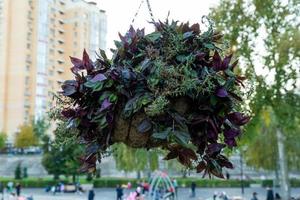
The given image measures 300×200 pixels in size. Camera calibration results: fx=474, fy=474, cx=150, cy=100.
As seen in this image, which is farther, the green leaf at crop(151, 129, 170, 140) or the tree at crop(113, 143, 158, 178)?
the tree at crop(113, 143, 158, 178)

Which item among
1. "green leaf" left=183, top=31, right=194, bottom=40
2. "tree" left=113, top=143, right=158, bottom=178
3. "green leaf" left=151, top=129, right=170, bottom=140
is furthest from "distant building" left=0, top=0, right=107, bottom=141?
"green leaf" left=151, top=129, right=170, bottom=140

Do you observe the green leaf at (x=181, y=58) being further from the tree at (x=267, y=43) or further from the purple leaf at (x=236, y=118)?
the tree at (x=267, y=43)

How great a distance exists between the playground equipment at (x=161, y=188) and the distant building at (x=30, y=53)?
2231 cm

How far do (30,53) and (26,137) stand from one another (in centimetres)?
905

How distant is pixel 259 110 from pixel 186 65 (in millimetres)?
13567

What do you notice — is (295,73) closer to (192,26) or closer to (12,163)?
(192,26)

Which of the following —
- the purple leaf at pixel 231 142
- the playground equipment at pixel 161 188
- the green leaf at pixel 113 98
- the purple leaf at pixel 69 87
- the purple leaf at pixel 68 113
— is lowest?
the playground equipment at pixel 161 188

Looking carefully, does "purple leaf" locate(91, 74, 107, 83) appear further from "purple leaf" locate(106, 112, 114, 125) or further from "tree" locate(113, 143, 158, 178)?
"tree" locate(113, 143, 158, 178)

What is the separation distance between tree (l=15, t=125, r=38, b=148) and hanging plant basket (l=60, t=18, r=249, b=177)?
1567 inches

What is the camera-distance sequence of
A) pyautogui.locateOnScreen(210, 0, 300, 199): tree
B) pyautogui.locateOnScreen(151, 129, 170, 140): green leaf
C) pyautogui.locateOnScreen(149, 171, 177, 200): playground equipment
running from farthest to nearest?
pyautogui.locateOnScreen(149, 171, 177, 200): playground equipment → pyautogui.locateOnScreen(210, 0, 300, 199): tree → pyautogui.locateOnScreen(151, 129, 170, 140): green leaf

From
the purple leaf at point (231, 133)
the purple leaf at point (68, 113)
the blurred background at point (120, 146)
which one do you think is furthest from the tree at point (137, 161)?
the purple leaf at point (231, 133)

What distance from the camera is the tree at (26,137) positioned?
40.5 m

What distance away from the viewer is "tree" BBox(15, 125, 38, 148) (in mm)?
40500

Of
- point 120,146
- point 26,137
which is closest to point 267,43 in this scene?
point 120,146
